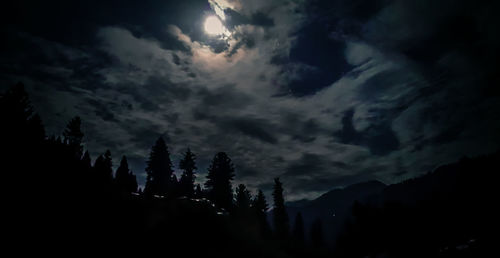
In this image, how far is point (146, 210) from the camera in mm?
12227

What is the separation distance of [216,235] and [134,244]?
486cm

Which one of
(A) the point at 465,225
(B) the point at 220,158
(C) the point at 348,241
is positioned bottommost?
(C) the point at 348,241

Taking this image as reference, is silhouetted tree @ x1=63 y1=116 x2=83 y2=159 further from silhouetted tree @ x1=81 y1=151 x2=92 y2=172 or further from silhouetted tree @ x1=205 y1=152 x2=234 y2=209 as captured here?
silhouetted tree @ x1=205 y1=152 x2=234 y2=209

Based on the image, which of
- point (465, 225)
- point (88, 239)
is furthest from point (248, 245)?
point (465, 225)

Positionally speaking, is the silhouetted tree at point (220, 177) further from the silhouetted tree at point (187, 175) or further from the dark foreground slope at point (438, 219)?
the dark foreground slope at point (438, 219)

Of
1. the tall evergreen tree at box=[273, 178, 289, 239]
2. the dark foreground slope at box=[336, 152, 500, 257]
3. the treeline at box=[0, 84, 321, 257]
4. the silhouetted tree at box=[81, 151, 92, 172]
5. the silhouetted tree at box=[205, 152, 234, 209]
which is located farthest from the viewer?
the tall evergreen tree at box=[273, 178, 289, 239]

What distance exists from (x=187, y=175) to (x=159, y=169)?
756 cm

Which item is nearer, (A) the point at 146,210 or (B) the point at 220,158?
(A) the point at 146,210

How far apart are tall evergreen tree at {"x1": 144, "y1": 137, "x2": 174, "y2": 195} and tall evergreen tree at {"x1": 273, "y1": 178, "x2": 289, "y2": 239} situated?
88.9ft

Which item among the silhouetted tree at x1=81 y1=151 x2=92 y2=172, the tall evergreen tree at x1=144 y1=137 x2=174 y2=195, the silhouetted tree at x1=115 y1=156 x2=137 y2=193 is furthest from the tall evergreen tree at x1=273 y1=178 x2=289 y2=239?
the silhouetted tree at x1=81 y1=151 x2=92 y2=172

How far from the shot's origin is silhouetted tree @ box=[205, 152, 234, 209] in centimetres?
4447

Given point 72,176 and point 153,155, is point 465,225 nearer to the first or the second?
point 72,176

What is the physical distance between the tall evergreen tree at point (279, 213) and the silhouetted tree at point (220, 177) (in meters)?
15.3

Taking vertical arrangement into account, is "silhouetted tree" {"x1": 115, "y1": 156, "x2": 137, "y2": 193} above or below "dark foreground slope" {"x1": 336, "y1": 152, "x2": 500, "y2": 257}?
above
